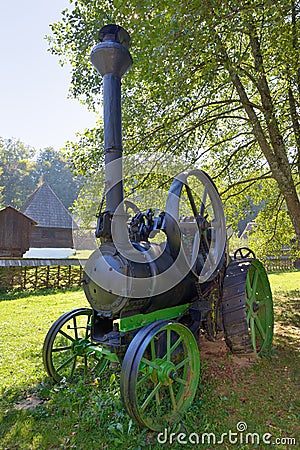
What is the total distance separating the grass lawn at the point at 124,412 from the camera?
8.59ft

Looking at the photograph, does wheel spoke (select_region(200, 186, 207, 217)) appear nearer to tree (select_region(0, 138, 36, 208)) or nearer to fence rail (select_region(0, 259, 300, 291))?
fence rail (select_region(0, 259, 300, 291))

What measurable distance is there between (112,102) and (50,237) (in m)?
19.0

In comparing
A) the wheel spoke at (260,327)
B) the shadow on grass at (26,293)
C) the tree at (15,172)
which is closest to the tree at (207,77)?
the wheel spoke at (260,327)

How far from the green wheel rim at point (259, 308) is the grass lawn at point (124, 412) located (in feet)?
0.71

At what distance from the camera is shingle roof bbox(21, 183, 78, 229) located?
68.4 ft

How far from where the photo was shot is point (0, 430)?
9.27ft

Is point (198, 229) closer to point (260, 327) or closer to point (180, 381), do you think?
point (180, 381)

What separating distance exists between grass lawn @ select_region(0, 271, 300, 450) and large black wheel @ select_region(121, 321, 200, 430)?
0.11 metres

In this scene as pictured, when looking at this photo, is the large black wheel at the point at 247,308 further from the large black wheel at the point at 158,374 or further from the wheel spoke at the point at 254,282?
the large black wheel at the point at 158,374

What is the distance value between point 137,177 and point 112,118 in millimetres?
2931

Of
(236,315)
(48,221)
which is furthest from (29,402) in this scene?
(48,221)

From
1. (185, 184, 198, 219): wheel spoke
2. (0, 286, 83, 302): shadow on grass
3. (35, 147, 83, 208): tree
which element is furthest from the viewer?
(35, 147, 83, 208): tree

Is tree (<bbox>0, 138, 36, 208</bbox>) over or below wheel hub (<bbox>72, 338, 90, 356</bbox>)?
over

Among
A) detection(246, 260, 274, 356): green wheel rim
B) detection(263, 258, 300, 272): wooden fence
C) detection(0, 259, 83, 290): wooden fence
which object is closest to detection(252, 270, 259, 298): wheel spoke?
detection(246, 260, 274, 356): green wheel rim
